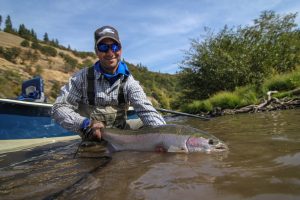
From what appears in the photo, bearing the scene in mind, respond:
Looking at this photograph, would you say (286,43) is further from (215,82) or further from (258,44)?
(215,82)

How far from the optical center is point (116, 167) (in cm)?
326

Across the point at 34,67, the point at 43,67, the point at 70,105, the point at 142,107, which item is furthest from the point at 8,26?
the point at 142,107

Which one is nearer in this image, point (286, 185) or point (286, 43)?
point (286, 185)

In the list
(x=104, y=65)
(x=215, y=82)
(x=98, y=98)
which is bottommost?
(x=98, y=98)

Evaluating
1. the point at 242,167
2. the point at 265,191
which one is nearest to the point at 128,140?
the point at 242,167

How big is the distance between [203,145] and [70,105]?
6.54 feet

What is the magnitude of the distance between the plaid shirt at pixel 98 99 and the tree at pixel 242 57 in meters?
15.7

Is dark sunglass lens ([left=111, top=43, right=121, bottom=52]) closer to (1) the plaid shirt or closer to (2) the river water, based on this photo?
(1) the plaid shirt

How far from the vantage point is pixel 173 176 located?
2.64 metres

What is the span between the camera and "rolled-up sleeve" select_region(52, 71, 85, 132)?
4340 mm

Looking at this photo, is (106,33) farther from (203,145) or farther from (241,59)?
(241,59)

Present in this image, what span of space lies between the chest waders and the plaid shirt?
0.05 meters

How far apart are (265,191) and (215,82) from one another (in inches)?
795

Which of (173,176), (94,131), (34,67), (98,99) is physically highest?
(34,67)
